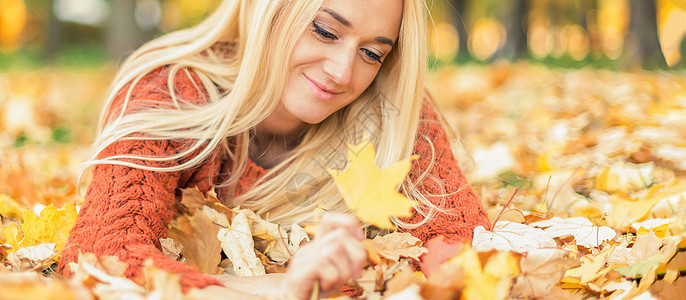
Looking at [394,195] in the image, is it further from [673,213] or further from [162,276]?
[673,213]

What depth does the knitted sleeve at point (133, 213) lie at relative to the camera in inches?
44.9

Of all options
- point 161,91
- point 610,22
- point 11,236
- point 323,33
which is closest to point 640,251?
point 323,33

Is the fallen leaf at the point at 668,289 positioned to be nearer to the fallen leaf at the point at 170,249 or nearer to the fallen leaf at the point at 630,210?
the fallen leaf at the point at 630,210

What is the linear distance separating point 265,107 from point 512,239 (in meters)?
0.82

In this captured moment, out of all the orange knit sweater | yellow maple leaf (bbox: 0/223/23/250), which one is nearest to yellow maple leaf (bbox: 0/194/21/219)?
yellow maple leaf (bbox: 0/223/23/250)

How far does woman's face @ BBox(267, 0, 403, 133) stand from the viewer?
1486 mm

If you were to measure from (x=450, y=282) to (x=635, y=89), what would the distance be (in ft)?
11.6

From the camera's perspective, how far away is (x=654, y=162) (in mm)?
2299

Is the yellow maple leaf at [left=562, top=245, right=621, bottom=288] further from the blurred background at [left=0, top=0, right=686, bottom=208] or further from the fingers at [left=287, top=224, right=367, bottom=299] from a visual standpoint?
the blurred background at [left=0, top=0, right=686, bottom=208]

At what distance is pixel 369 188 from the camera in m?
0.92

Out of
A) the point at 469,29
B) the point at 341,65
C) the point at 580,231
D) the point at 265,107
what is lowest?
the point at 469,29

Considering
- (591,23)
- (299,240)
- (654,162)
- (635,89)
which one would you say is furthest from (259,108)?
(591,23)

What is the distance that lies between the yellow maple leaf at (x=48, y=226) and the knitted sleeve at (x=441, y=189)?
0.92m

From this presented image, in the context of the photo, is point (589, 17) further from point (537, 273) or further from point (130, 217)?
point (130, 217)
